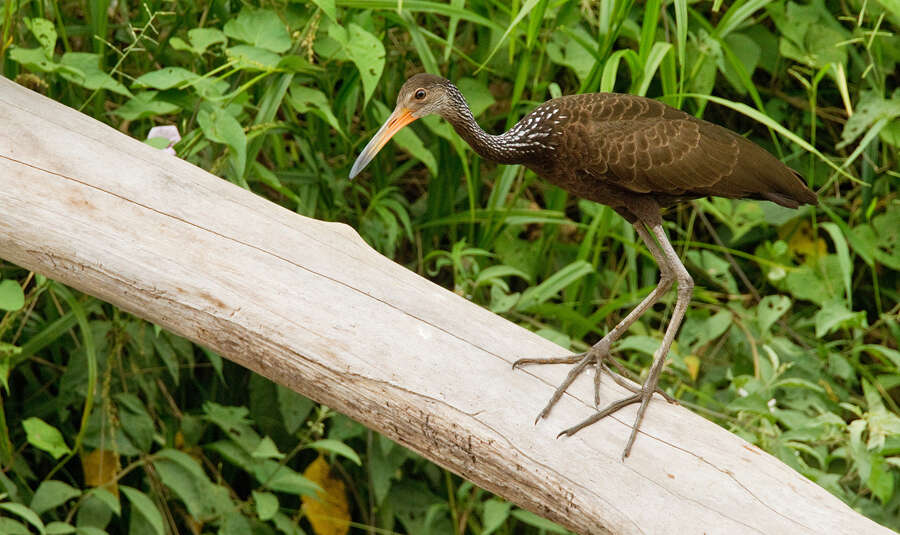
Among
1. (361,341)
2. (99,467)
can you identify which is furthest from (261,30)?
(99,467)

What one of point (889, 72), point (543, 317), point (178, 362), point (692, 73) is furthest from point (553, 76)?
point (178, 362)

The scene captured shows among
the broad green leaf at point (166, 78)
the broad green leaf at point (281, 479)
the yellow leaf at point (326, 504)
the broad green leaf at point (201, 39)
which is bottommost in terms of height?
the yellow leaf at point (326, 504)

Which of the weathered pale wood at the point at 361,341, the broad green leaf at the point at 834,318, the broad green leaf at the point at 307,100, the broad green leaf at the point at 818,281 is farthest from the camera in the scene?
Answer: the broad green leaf at the point at 818,281

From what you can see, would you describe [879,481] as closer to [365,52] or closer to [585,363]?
[585,363]

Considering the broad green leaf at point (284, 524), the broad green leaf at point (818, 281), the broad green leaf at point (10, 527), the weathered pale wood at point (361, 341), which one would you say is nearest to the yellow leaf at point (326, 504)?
the broad green leaf at point (284, 524)

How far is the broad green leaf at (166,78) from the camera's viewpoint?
9.16 feet

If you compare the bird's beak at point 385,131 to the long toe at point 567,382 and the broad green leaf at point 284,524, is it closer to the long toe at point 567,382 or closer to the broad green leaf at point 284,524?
the long toe at point 567,382

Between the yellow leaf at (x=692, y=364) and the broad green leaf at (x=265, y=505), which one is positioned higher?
the yellow leaf at (x=692, y=364)

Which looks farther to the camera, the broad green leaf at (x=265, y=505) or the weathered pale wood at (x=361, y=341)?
the broad green leaf at (x=265, y=505)

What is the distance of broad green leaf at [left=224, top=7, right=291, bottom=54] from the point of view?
114 inches

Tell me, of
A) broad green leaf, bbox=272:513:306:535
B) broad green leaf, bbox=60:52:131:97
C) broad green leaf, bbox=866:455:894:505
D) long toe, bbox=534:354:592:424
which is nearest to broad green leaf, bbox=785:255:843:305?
broad green leaf, bbox=866:455:894:505

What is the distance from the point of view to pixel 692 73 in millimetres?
3393

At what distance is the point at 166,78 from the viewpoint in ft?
9.24

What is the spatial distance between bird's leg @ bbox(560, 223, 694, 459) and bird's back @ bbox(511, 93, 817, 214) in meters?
0.14
